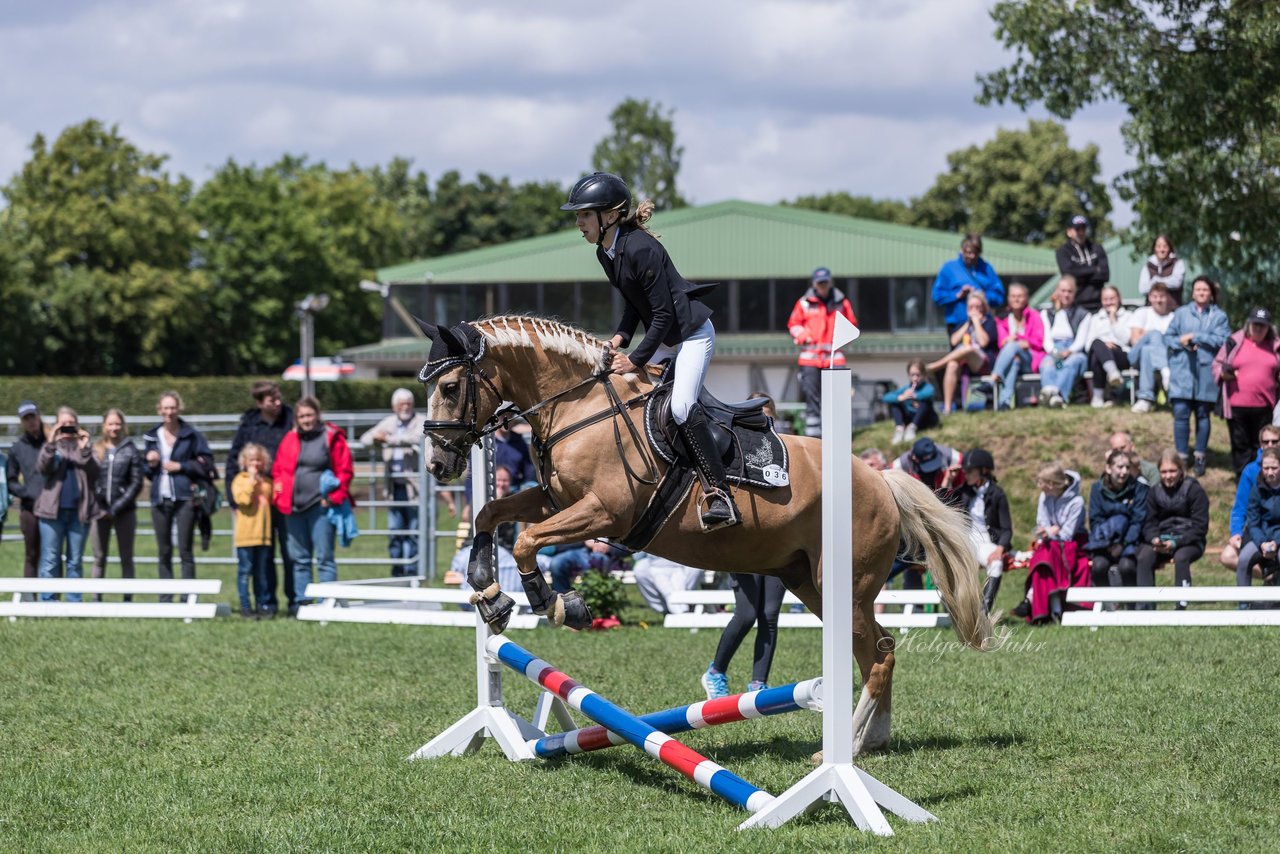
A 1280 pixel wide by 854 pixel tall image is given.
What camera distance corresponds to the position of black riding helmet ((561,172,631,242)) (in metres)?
6.31

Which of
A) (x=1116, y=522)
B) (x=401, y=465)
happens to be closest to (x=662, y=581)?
→ (x=1116, y=522)

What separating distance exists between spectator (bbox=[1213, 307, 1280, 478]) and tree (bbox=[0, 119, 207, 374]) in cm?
4389

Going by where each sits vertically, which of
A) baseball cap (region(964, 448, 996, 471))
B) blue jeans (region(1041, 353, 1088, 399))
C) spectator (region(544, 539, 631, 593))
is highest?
blue jeans (region(1041, 353, 1088, 399))

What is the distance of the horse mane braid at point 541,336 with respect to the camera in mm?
6613

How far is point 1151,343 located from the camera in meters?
16.0

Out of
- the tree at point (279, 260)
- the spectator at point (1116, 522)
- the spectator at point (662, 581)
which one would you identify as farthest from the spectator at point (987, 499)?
the tree at point (279, 260)

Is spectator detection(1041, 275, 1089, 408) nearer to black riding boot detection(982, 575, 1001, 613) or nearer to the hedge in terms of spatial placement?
black riding boot detection(982, 575, 1001, 613)

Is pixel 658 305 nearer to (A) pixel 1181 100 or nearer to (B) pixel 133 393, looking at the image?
(A) pixel 1181 100

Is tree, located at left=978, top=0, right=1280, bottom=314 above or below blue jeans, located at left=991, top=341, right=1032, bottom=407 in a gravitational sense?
above

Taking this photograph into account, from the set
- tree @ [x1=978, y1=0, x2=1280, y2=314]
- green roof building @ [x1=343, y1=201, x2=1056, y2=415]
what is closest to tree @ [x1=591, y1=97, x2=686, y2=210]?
green roof building @ [x1=343, y1=201, x2=1056, y2=415]

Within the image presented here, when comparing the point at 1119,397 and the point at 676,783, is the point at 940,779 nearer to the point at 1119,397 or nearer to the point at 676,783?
the point at 676,783

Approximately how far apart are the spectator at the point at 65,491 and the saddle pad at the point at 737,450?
8881 mm

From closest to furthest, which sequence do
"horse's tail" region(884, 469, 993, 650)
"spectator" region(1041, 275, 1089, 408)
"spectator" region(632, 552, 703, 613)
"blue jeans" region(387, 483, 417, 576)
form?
"horse's tail" region(884, 469, 993, 650)
"spectator" region(632, 552, 703, 613)
"blue jeans" region(387, 483, 417, 576)
"spectator" region(1041, 275, 1089, 408)

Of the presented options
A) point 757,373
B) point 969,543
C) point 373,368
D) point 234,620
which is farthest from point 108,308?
point 969,543
